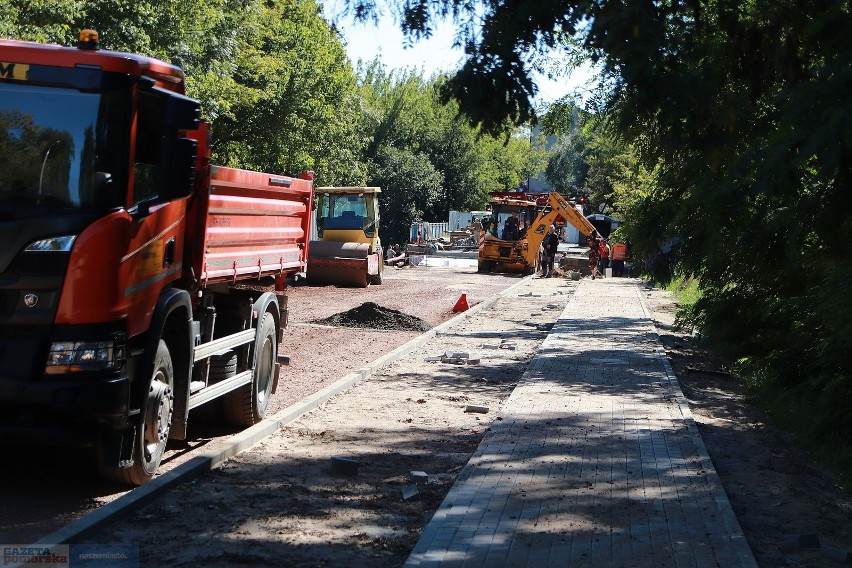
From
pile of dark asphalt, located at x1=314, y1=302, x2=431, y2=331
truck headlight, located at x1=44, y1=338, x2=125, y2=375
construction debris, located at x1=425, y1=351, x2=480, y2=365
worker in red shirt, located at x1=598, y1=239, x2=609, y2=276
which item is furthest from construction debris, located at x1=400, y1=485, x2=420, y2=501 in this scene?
worker in red shirt, located at x1=598, y1=239, x2=609, y2=276

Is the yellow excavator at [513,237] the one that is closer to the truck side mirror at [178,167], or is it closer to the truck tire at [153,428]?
the truck tire at [153,428]

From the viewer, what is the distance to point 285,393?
11.9 meters

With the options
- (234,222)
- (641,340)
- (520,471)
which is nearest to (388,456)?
(520,471)

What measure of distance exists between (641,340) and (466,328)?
3795 mm

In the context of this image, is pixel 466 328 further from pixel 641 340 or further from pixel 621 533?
pixel 621 533

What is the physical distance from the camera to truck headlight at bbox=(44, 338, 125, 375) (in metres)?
6.42

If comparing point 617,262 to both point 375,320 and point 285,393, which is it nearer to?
point 375,320

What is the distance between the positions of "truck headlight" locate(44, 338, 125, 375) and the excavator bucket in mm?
24057

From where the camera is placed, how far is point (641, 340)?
62.8ft

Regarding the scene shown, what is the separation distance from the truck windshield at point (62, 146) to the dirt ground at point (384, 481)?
2.05 metres

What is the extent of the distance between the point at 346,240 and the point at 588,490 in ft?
83.7

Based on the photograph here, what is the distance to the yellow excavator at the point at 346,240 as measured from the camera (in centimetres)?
3083

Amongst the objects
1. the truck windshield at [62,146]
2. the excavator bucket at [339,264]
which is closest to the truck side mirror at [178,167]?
the truck windshield at [62,146]

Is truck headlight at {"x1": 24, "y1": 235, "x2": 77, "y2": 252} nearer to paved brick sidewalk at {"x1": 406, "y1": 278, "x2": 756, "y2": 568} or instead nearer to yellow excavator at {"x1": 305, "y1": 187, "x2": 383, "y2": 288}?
paved brick sidewalk at {"x1": 406, "y1": 278, "x2": 756, "y2": 568}
